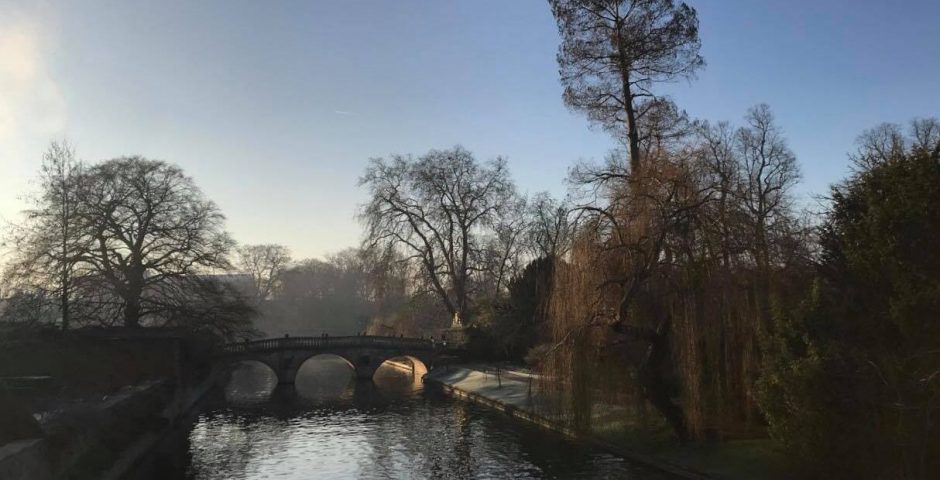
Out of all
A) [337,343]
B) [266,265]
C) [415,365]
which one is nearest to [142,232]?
[337,343]

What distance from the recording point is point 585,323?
17.8 meters

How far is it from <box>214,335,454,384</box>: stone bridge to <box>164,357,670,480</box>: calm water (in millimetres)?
6543

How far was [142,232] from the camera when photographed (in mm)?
35906

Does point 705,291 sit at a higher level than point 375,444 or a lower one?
higher

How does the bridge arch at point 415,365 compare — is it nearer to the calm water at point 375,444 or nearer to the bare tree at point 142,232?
the calm water at point 375,444

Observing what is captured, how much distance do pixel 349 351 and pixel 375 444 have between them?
26.6m

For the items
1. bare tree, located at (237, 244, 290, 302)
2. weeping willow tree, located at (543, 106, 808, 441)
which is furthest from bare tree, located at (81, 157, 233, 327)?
bare tree, located at (237, 244, 290, 302)

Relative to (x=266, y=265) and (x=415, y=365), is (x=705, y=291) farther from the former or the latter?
(x=266, y=265)

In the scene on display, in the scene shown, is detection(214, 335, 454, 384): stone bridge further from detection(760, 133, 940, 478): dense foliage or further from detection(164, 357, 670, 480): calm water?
detection(760, 133, 940, 478): dense foliage

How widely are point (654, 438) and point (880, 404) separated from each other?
25.5 feet

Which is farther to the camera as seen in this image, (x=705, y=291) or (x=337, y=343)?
(x=337, y=343)

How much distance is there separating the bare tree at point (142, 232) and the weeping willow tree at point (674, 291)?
24.6 m

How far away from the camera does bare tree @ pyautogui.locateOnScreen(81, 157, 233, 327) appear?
1351 inches

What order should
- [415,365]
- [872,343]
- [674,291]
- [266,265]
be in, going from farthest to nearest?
1. [266,265]
2. [415,365]
3. [674,291]
4. [872,343]
